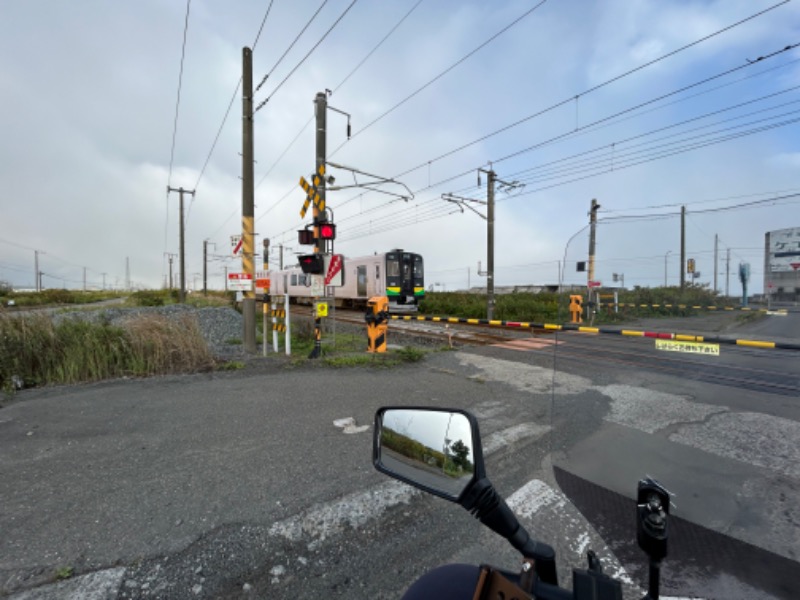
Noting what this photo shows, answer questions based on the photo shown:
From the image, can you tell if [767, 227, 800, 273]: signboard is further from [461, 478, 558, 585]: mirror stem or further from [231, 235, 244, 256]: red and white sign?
[231, 235, 244, 256]: red and white sign

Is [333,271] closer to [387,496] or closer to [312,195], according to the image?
[312,195]

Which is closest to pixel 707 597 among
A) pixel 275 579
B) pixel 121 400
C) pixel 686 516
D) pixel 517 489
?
pixel 686 516

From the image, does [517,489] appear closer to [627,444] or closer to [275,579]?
[627,444]

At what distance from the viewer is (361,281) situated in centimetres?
2280

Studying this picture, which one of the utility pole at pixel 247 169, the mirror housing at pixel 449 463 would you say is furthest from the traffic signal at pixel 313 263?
the mirror housing at pixel 449 463

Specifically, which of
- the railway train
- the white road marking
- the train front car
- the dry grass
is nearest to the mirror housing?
the white road marking

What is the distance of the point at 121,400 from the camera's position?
5043 millimetres

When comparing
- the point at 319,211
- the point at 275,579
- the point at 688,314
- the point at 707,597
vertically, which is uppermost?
the point at 319,211

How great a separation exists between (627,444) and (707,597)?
637 mm

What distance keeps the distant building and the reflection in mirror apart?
173cm

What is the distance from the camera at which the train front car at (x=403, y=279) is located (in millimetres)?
20844

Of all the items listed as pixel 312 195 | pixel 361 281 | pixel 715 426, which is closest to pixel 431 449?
pixel 715 426

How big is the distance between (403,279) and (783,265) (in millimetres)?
19330

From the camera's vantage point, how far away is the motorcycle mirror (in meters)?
1.21
